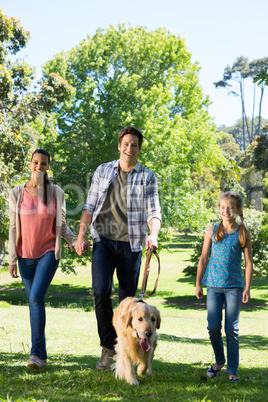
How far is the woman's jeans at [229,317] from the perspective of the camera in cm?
467

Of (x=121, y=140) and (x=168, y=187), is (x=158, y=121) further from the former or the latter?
(x=121, y=140)

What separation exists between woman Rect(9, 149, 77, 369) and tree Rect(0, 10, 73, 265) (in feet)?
35.3

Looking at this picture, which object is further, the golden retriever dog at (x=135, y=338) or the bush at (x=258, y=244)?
the bush at (x=258, y=244)

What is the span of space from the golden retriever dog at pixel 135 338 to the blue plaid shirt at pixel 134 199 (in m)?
0.72

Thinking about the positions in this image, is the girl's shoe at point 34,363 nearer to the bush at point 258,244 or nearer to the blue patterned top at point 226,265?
the blue patterned top at point 226,265

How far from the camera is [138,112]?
22.7 m

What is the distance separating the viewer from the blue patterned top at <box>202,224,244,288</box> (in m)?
4.72

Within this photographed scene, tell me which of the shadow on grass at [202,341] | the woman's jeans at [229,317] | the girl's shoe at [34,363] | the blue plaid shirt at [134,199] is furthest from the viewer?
the shadow on grass at [202,341]

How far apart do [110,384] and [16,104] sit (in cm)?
1475

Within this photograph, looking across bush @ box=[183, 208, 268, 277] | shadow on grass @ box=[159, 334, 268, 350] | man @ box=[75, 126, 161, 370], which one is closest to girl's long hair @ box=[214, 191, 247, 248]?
man @ box=[75, 126, 161, 370]

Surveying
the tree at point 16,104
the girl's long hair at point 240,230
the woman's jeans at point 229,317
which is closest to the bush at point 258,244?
the tree at point 16,104

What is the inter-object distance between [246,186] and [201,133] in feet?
108

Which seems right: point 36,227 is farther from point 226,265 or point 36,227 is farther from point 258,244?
point 258,244

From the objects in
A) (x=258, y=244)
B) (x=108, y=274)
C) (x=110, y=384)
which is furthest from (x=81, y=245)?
(x=258, y=244)
